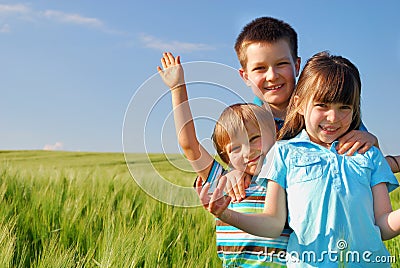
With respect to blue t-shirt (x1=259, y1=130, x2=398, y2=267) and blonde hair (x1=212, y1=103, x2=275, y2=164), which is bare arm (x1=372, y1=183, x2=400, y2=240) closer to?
blue t-shirt (x1=259, y1=130, x2=398, y2=267)

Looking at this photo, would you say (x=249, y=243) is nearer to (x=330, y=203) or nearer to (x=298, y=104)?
(x=330, y=203)

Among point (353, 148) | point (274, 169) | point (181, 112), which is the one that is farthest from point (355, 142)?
point (181, 112)

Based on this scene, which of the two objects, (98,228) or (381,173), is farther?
(98,228)

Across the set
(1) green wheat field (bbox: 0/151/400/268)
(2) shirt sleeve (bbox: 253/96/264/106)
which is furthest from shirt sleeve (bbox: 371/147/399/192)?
(1) green wheat field (bbox: 0/151/400/268)

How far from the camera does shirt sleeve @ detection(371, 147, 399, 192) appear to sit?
150cm

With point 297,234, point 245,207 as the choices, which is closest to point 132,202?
point 245,207

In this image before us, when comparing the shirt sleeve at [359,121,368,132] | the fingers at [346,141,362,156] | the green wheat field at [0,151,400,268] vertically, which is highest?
the shirt sleeve at [359,121,368,132]

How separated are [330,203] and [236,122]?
377 mm

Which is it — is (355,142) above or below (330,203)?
above

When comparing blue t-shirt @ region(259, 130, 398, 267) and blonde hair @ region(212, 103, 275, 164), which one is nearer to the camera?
blue t-shirt @ region(259, 130, 398, 267)

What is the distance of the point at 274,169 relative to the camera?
5.14ft

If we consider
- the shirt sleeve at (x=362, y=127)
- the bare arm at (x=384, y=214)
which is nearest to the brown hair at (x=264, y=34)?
the shirt sleeve at (x=362, y=127)

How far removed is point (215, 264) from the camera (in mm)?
1969

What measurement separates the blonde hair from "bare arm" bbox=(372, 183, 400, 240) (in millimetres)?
372
